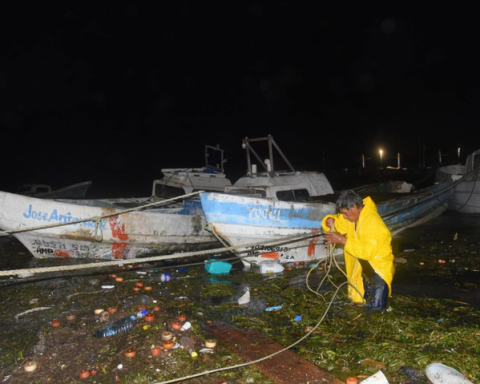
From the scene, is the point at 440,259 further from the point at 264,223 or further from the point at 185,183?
the point at 185,183

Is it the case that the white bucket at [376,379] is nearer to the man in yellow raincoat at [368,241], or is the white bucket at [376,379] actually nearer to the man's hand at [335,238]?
the man in yellow raincoat at [368,241]

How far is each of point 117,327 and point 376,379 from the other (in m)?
3.07

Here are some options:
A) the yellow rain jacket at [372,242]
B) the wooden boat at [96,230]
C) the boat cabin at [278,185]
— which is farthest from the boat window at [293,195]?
the yellow rain jacket at [372,242]

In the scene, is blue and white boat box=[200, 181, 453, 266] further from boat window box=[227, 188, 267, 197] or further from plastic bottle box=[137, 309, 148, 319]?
plastic bottle box=[137, 309, 148, 319]

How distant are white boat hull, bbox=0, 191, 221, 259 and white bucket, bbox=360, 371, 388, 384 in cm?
555

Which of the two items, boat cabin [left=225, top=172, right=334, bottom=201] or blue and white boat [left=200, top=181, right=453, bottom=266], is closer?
blue and white boat [left=200, top=181, right=453, bottom=266]

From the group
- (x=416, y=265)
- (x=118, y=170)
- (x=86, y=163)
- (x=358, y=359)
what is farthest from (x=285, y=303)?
(x=86, y=163)

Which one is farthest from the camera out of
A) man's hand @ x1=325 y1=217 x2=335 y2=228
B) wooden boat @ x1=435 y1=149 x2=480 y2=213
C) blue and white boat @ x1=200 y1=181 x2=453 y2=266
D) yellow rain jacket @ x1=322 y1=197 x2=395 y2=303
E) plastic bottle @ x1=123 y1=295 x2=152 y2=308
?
wooden boat @ x1=435 y1=149 x2=480 y2=213

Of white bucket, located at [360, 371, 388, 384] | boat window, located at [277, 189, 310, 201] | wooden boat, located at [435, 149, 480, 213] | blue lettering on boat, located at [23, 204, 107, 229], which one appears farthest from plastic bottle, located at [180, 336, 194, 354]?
wooden boat, located at [435, 149, 480, 213]

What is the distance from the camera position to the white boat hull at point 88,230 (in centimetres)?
716

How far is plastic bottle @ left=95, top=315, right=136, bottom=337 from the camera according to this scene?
4.13 meters

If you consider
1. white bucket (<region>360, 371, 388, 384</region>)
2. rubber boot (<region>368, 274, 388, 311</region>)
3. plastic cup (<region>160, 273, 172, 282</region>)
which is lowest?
plastic cup (<region>160, 273, 172, 282</region>)

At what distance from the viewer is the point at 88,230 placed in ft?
24.5

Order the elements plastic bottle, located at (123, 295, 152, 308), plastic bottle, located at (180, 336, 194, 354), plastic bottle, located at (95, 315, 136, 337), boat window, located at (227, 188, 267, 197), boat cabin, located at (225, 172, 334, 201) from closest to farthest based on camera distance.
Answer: plastic bottle, located at (180, 336, 194, 354), plastic bottle, located at (95, 315, 136, 337), plastic bottle, located at (123, 295, 152, 308), boat window, located at (227, 188, 267, 197), boat cabin, located at (225, 172, 334, 201)
